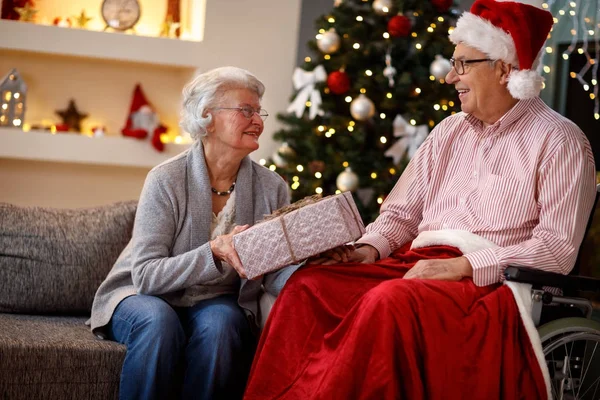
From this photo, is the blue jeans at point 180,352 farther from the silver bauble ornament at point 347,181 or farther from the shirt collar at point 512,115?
the silver bauble ornament at point 347,181

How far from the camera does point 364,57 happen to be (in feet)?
17.1

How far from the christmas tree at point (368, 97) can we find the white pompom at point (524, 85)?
2338 mm

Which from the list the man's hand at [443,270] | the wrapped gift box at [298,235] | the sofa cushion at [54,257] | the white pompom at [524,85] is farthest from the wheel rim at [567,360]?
the sofa cushion at [54,257]

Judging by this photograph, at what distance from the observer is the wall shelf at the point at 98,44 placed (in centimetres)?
544

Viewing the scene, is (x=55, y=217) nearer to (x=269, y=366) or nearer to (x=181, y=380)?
(x=181, y=380)

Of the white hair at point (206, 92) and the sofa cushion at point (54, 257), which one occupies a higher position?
the white hair at point (206, 92)

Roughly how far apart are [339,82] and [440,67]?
1.89 feet

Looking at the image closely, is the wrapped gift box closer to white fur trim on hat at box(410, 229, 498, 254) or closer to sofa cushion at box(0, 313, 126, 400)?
white fur trim on hat at box(410, 229, 498, 254)

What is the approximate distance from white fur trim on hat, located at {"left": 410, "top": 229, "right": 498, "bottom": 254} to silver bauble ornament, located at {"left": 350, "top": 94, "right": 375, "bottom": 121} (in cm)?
237

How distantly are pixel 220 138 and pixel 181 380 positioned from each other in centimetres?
76

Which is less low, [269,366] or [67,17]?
[67,17]

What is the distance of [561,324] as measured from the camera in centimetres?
238

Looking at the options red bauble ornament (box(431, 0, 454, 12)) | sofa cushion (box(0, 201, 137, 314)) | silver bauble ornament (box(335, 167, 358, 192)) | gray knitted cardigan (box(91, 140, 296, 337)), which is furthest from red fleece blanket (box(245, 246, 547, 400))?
red bauble ornament (box(431, 0, 454, 12))

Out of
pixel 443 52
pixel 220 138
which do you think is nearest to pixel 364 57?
pixel 443 52
